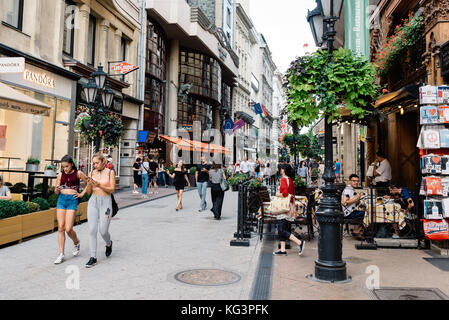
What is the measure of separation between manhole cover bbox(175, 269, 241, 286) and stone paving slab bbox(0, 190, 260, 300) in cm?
13

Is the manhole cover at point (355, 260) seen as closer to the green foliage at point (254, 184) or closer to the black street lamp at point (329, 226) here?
the black street lamp at point (329, 226)

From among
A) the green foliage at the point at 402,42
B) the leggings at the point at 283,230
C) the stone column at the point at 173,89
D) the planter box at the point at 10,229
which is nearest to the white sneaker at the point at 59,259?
the planter box at the point at 10,229

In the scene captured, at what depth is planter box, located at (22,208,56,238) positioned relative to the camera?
764cm

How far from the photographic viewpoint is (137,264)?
5973 millimetres

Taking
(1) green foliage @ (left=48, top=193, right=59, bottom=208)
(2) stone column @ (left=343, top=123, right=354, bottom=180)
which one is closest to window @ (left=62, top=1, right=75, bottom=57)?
(1) green foliage @ (left=48, top=193, right=59, bottom=208)

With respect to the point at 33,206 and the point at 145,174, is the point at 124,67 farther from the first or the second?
the point at 33,206

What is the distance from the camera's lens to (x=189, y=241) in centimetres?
791

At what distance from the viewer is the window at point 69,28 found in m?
16.5

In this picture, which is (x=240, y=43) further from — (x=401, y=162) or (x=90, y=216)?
(x=90, y=216)

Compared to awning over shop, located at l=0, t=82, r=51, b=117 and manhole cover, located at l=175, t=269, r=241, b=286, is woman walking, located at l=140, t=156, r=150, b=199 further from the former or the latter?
manhole cover, located at l=175, t=269, r=241, b=286

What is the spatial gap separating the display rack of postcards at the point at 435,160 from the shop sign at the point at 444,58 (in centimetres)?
39

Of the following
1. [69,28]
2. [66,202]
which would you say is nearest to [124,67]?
[69,28]

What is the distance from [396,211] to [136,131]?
1757 centimetres

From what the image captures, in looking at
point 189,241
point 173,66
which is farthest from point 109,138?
point 173,66
